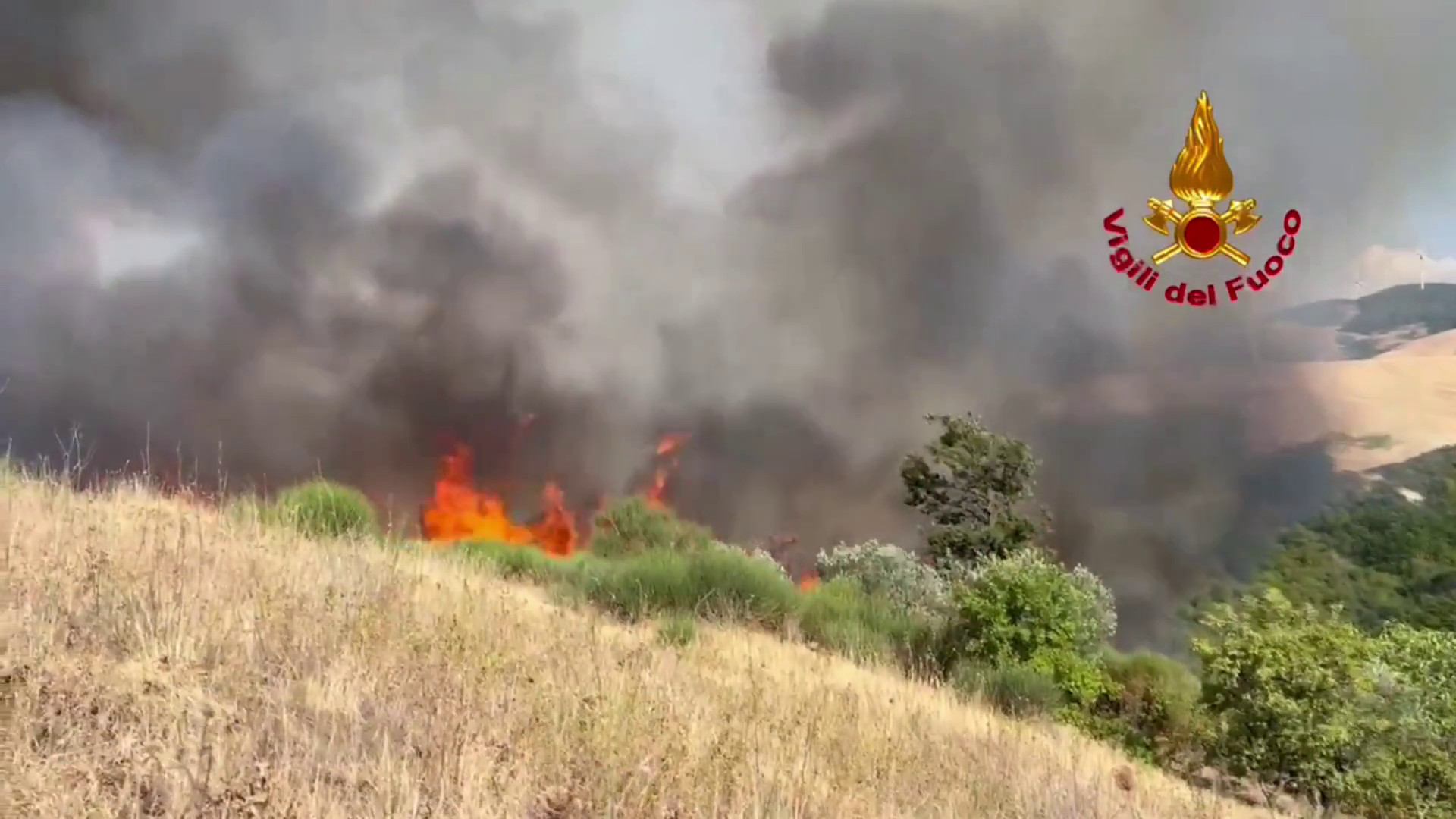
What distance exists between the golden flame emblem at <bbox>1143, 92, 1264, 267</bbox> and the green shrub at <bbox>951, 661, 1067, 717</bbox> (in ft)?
18.8

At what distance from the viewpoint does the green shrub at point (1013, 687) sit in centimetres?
984

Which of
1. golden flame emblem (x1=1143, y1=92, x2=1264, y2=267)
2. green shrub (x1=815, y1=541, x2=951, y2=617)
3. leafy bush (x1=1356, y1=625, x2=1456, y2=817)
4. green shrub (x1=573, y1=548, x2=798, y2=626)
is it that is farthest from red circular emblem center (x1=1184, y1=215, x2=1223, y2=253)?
green shrub (x1=573, y1=548, x2=798, y2=626)

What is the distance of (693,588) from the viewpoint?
39.3 ft

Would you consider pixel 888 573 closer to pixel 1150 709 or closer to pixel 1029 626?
pixel 1150 709

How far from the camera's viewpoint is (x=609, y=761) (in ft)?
10.7

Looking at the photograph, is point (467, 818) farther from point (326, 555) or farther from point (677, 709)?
point (326, 555)

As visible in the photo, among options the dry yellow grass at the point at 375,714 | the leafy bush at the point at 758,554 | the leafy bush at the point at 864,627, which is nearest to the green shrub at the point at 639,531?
the leafy bush at the point at 758,554

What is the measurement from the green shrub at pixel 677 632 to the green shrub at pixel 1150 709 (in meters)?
5.04

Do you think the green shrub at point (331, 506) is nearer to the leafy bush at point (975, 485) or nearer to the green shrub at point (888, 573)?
the green shrub at point (888, 573)

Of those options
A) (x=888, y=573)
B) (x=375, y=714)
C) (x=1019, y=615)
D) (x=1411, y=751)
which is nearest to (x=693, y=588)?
(x=1019, y=615)

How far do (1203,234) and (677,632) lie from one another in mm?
9724

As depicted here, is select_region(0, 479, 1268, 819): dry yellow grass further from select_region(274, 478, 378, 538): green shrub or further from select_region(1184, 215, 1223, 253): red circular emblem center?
select_region(1184, 215, 1223, 253): red circular emblem center

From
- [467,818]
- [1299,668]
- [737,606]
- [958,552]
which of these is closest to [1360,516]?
[958,552]

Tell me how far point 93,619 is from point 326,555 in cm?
214
